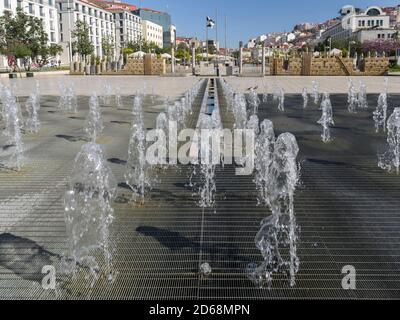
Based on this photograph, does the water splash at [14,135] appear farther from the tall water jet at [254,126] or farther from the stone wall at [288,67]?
the stone wall at [288,67]

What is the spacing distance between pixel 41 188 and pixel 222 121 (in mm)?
6281

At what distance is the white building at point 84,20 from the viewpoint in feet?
244

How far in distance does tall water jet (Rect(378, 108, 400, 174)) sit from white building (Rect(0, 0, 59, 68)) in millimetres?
54633

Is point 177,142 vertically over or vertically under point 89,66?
under

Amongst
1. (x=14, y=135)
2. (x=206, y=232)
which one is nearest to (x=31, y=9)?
(x=14, y=135)

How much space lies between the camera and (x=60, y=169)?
7.02 metres

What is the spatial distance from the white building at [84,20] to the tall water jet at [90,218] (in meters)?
64.9

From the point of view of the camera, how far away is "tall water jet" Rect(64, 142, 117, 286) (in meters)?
4.03

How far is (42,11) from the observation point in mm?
66875

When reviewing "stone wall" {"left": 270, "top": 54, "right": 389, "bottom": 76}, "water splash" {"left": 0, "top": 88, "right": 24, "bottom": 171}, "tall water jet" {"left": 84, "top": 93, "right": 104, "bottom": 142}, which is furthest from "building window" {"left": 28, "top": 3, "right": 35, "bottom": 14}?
"tall water jet" {"left": 84, "top": 93, "right": 104, "bottom": 142}

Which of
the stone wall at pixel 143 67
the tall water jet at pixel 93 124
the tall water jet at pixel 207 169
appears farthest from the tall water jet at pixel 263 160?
the stone wall at pixel 143 67
